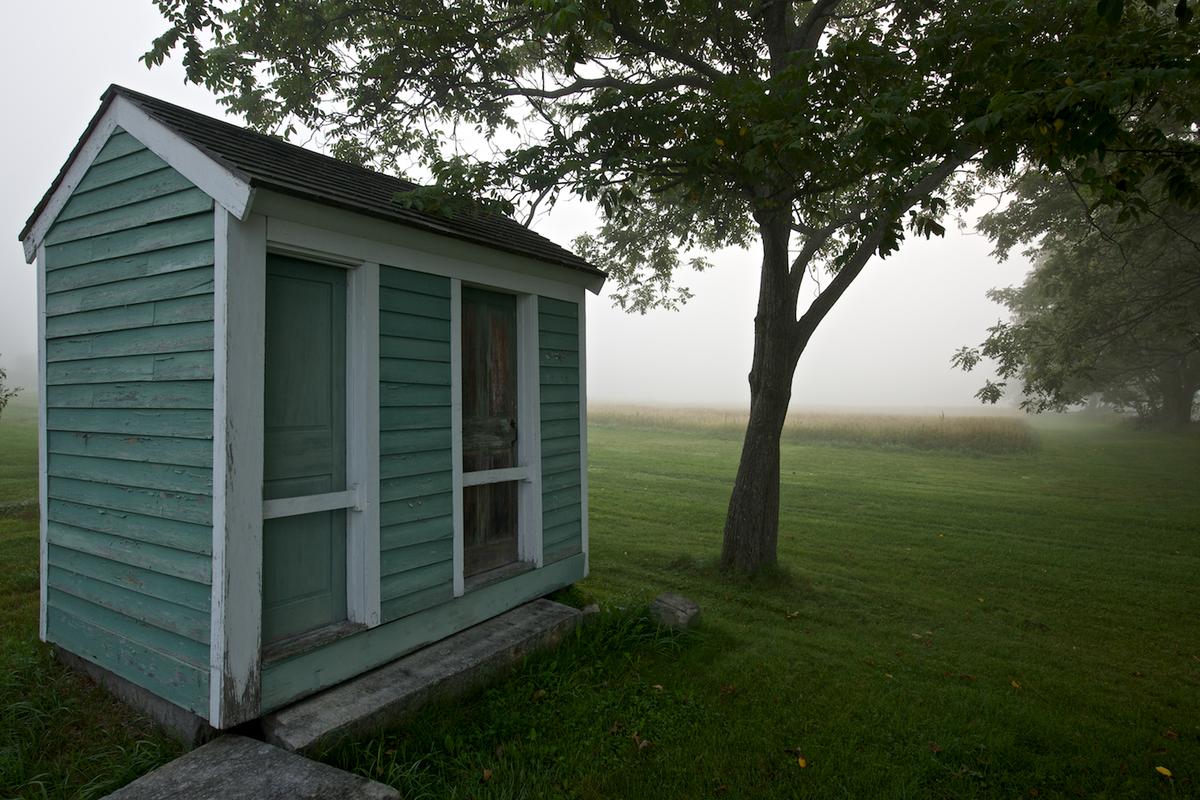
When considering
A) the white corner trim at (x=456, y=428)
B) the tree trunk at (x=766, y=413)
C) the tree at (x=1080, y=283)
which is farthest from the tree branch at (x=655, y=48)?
the tree at (x=1080, y=283)

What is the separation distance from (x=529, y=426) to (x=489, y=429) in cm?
36

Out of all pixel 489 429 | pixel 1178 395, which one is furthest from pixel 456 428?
pixel 1178 395

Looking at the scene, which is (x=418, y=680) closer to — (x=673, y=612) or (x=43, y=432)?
(x=673, y=612)

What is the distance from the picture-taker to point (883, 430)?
23797mm

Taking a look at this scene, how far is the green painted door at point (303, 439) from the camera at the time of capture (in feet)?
12.3

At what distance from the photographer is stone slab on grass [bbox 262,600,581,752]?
3.50 meters

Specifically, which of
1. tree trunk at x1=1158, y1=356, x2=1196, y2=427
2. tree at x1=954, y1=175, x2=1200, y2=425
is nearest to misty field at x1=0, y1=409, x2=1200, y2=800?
tree at x1=954, y1=175, x2=1200, y2=425

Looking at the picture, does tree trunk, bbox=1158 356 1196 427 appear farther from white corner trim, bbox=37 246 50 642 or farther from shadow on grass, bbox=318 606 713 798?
white corner trim, bbox=37 246 50 642

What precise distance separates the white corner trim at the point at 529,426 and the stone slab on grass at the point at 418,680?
536mm

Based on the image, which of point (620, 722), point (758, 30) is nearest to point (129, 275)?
point (620, 722)

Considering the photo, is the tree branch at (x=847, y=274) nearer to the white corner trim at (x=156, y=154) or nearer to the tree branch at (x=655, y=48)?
the tree branch at (x=655, y=48)

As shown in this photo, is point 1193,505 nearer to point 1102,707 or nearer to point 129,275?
point 1102,707

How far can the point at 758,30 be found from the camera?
7602mm

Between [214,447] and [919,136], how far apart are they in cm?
468
